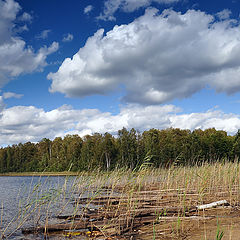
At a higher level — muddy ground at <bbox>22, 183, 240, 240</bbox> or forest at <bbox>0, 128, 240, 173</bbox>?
forest at <bbox>0, 128, 240, 173</bbox>

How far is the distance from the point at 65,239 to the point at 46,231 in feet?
3.09

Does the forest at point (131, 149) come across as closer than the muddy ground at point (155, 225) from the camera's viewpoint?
No

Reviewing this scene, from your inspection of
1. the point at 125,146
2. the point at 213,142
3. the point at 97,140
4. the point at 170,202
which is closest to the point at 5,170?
the point at 97,140

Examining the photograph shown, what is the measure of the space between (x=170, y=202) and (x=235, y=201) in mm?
2330

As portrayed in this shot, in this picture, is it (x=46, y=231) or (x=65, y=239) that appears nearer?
(x=65, y=239)

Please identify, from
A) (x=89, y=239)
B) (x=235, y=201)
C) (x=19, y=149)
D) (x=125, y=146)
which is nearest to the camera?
(x=89, y=239)

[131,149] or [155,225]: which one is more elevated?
[131,149]

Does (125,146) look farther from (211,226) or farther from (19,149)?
(211,226)

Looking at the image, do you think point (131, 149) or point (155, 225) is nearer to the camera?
point (155, 225)

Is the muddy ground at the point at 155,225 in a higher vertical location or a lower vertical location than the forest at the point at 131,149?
lower

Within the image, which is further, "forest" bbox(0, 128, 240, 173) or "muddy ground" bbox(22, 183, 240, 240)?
"forest" bbox(0, 128, 240, 173)

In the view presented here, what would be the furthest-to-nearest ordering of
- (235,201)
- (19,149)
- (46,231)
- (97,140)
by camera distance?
(19,149), (97,140), (235,201), (46,231)

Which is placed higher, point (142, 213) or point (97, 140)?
point (97, 140)

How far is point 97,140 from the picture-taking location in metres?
63.1
